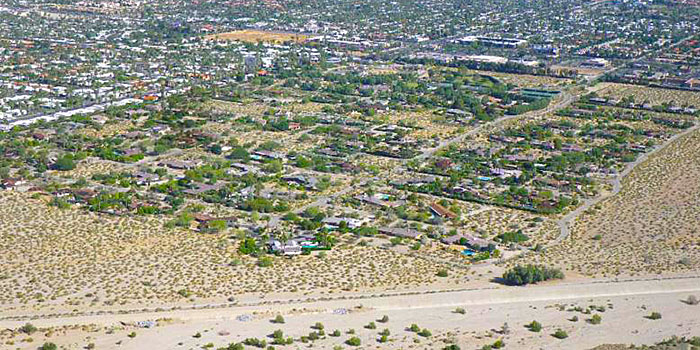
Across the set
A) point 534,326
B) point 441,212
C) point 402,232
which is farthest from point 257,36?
point 534,326

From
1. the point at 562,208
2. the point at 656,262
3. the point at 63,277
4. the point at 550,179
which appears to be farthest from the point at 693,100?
the point at 63,277

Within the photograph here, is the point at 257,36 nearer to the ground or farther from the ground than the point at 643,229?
nearer to the ground

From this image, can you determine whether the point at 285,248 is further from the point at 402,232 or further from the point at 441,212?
the point at 441,212

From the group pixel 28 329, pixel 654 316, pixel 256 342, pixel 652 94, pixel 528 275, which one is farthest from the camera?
pixel 652 94

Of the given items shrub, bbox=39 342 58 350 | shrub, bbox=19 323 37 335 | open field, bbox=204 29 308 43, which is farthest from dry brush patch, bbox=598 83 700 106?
shrub, bbox=39 342 58 350

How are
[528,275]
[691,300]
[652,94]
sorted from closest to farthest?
[691,300], [528,275], [652,94]

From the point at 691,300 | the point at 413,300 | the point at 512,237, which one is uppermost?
the point at 691,300

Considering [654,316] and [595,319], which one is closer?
[595,319]
